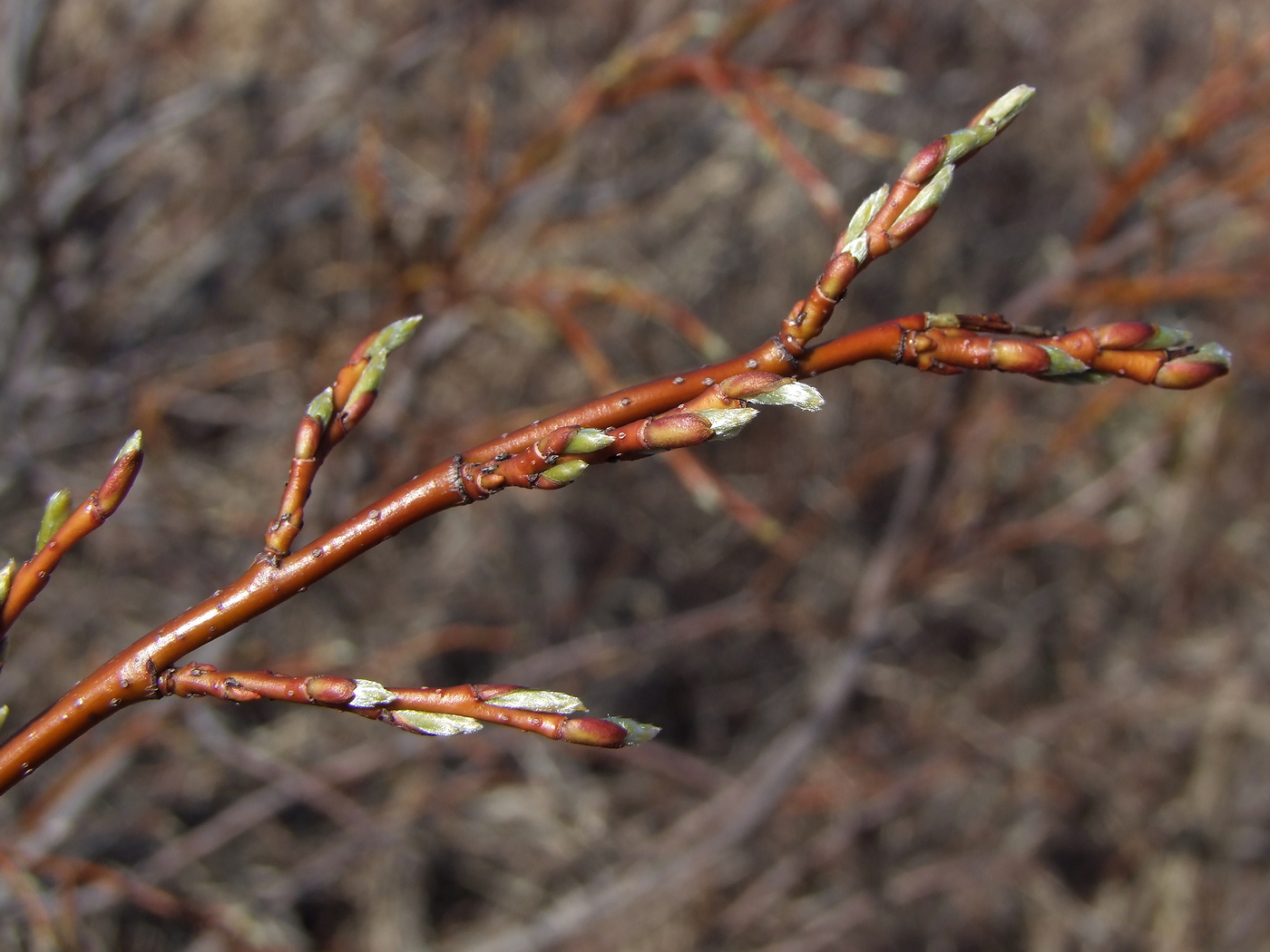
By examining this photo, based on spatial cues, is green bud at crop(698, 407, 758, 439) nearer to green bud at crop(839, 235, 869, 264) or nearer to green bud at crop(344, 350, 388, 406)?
green bud at crop(839, 235, 869, 264)

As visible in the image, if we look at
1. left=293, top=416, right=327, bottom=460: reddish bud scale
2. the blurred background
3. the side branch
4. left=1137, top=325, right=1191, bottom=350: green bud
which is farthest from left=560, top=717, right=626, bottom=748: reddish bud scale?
the blurred background

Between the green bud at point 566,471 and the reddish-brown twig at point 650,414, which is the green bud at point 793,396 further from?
the green bud at point 566,471

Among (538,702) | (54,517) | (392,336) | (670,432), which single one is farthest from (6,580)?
(670,432)

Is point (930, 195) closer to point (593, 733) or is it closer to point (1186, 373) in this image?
point (1186, 373)

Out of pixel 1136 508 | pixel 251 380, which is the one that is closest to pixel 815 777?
pixel 1136 508

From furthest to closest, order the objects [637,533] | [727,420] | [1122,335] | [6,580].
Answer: [637,533] < [6,580] < [1122,335] < [727,420]

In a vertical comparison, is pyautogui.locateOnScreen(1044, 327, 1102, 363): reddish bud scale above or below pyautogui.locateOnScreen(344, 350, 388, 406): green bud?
below

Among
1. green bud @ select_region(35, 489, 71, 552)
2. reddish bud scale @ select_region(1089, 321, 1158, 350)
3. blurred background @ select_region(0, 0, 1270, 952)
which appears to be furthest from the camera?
blurred background @ select_region(0, 0, 1270, 952)
